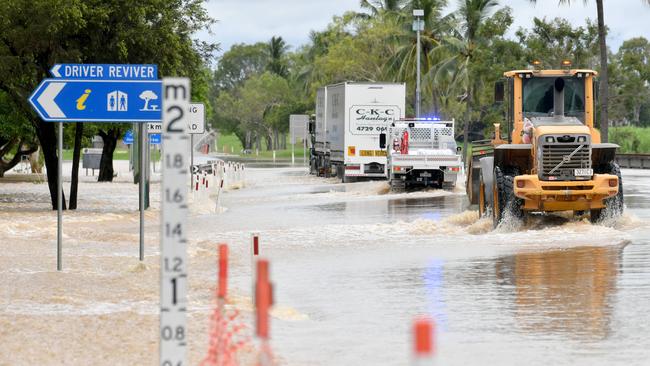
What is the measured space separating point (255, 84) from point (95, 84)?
406 ft

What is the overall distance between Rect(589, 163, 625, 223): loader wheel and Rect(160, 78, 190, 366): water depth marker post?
17.5 m

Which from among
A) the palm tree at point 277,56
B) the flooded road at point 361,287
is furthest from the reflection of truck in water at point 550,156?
the palm tree at point 277,56

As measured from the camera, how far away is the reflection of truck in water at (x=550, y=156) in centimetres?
2306

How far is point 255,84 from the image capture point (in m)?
140

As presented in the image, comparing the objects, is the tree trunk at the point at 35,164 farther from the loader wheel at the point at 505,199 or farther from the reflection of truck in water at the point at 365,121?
the loader wheel at the point at 505,199

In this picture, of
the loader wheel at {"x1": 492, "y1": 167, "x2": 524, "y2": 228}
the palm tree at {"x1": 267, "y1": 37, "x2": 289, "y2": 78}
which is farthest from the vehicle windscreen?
the palm tree at {"x1": 267, "y1": 37, "x2": 289, "y2": 78}

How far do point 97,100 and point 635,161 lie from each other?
178 feet

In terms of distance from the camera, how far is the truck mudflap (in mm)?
22922

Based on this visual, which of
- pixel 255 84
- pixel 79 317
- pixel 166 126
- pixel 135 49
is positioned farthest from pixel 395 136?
pixel 255 84

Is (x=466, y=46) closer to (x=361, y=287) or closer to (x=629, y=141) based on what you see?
(x=629, y=141)

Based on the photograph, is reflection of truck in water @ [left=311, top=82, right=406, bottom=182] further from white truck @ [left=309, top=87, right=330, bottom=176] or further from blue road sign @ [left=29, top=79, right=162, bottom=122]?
blue road sign @ [left=29, top=79, right=162, bottom=122]

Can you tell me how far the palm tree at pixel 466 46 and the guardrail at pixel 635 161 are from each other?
978 centimetres

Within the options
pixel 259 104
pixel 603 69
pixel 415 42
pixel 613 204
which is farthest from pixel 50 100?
pixel 259 104

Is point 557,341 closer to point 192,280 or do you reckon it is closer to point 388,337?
point 388,337
